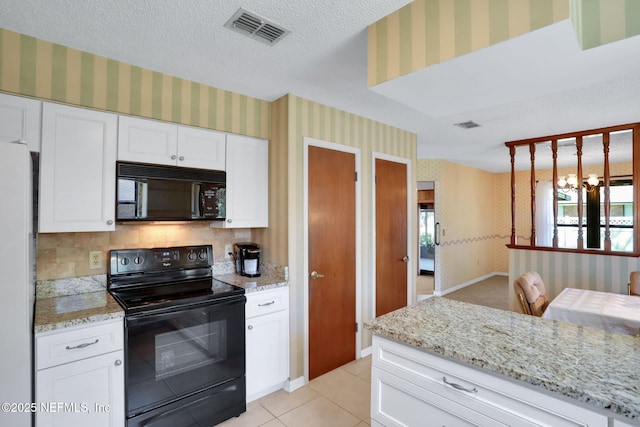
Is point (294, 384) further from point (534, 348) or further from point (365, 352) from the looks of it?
point (534, 348)

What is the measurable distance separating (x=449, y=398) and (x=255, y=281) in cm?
169

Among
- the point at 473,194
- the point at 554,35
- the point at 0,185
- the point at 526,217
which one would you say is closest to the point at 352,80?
the point at 554,35

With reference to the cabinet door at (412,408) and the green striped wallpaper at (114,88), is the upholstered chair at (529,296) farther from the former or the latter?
the green striped wallpaper at (114,88)

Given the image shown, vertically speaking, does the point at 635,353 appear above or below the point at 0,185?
below

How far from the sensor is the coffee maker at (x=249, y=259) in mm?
2754

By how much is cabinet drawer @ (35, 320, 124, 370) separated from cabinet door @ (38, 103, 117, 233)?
638mm

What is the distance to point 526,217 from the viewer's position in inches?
279

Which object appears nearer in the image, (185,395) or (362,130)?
(185,395)

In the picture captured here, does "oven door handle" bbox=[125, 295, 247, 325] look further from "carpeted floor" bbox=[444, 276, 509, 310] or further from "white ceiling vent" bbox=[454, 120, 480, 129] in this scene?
"carpeted floor" bbox=[444, 276, 509, 310]

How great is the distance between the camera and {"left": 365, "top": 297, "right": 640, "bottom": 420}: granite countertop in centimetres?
100

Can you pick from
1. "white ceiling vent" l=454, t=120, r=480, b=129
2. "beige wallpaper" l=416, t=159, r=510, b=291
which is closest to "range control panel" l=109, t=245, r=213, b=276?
"white ceiling vent" l=454, t=120, r=480, b=129

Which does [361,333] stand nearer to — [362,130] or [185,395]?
[185,395]

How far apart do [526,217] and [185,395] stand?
294 inches

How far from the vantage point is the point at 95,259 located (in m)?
2.27
